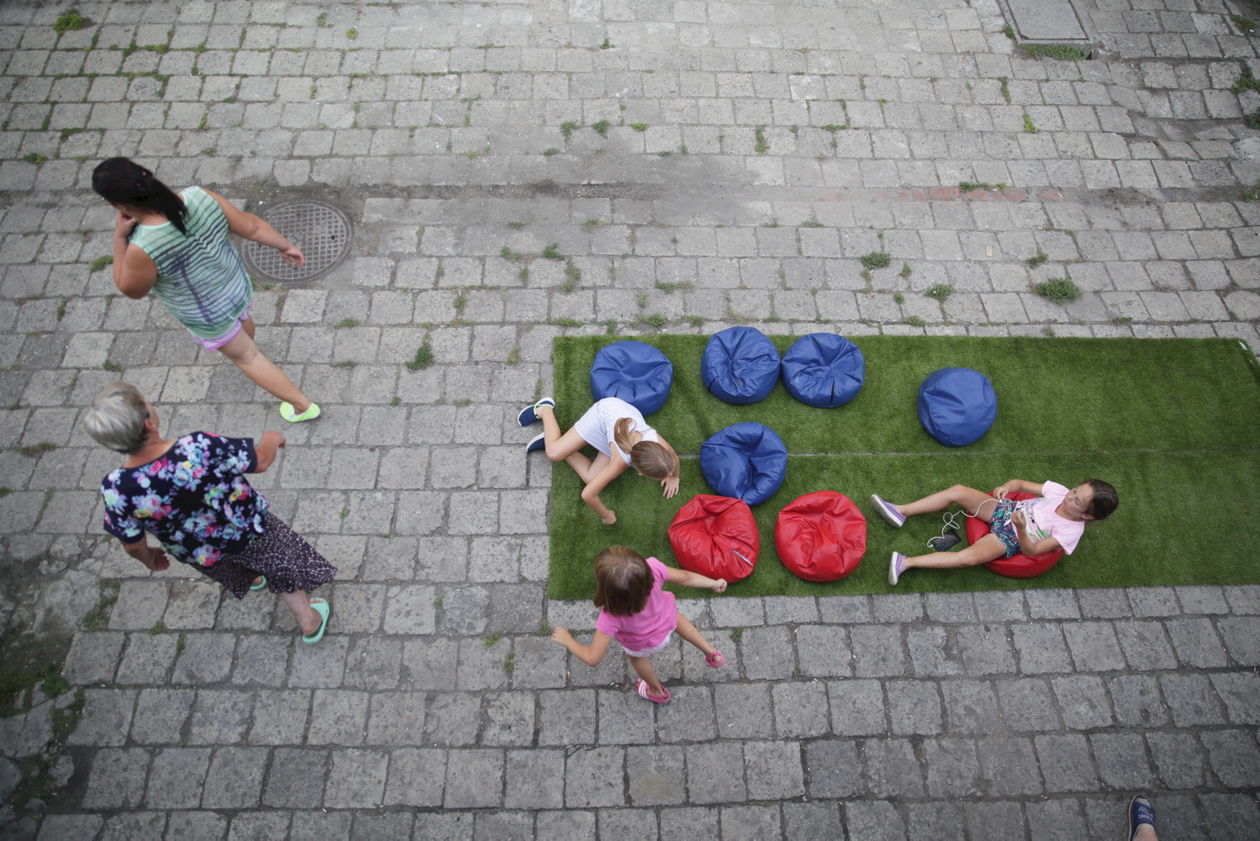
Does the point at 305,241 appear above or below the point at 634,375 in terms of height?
above

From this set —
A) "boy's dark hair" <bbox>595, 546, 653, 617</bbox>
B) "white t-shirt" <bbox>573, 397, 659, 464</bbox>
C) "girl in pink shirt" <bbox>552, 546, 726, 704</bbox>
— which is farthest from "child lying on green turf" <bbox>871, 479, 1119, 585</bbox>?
"boy's dark hair" <bbox>595, 546, 653, 617</bbox>

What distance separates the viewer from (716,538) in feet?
16.5

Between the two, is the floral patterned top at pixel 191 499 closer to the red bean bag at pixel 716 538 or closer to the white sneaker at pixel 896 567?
the red bean bag at pixel 716 538

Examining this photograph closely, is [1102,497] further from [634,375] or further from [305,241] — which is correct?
[305,241]

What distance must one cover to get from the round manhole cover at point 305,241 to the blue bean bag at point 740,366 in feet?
10.9

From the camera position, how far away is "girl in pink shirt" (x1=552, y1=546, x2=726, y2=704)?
12.2 feet

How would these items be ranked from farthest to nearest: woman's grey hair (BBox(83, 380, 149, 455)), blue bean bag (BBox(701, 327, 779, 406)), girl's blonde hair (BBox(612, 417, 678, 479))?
blue bean bag (BBox(701, 327, 779, 406)) → girl's blonde hair (BBox(612, 417, 678, 479)) → woman's grey hair (BBox(83, 380, 149, 455))

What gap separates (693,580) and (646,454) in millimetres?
822

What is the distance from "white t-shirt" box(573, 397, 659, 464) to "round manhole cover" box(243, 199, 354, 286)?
2891 mm

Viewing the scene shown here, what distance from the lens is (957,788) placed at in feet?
15.0

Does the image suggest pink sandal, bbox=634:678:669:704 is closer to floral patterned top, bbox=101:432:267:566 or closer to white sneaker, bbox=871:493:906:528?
white sneaker, bbox=871:493:906:528

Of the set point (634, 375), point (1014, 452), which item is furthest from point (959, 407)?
point (634, 375)

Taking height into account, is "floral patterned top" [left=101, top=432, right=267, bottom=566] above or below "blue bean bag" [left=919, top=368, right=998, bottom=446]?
above

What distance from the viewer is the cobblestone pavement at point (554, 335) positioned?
4.54 metres
